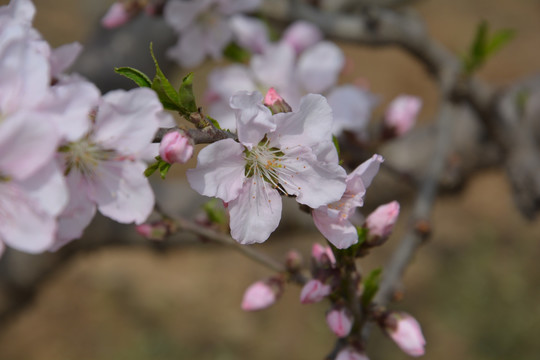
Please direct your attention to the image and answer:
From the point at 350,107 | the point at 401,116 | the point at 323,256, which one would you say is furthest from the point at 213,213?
the point at 401,116

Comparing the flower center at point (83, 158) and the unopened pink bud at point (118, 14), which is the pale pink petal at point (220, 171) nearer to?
the flower center at point (83, 158)

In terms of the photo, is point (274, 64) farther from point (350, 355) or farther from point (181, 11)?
point (350, 355)

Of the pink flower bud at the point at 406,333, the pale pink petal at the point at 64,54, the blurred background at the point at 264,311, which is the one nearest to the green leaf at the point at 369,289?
the pink flower bud at the point at 406,333

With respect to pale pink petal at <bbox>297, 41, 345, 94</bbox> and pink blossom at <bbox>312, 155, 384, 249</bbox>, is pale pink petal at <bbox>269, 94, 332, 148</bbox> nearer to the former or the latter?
pink blossom at <bbox>312, 155, 384, 249</bbox>

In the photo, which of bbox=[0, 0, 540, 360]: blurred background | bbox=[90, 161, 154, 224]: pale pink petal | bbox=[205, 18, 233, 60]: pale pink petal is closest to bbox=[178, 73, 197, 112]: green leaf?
bbox=[90, 161, 154, 224]: pale pink petal

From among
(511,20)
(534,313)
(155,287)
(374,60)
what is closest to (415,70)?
(374,60)
